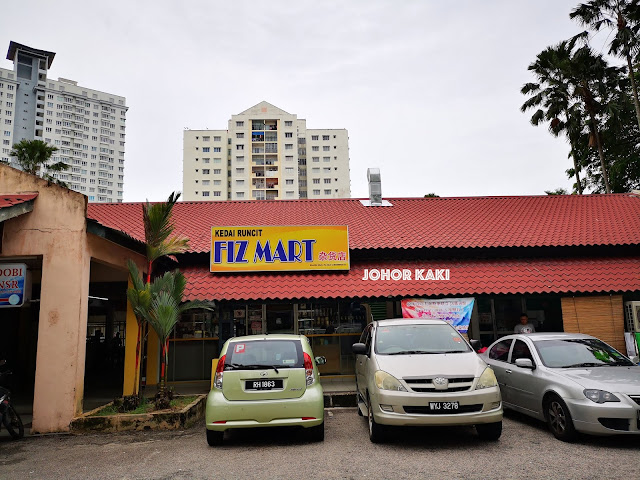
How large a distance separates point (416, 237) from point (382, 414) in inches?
314

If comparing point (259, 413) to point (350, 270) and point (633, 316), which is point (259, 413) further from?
point (633, 316)

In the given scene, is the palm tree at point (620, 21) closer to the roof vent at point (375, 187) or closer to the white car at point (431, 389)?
the roof vent at point (375, 187)

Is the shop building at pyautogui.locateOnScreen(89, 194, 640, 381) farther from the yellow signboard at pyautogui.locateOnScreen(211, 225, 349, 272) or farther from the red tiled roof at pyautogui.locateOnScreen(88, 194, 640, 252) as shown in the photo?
the yellow signboard at pyautogui.locateOnScreen(211, 225, 349, 272)

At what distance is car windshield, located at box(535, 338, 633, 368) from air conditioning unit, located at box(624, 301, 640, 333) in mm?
4633

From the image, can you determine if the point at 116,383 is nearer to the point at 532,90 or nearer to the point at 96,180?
the point at 532,90

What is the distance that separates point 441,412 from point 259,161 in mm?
85339

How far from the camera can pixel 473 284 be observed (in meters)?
11.9

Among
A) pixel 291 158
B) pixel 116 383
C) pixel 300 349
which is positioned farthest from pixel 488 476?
pixel 291 158

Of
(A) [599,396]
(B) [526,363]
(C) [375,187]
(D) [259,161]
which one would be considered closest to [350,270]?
(C) [375,187]

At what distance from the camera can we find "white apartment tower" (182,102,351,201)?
88.3 m

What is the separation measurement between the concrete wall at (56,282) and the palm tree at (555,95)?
94.4 feet

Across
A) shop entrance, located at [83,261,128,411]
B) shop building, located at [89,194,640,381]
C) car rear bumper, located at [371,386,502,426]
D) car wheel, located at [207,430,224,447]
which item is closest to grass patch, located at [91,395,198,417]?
shop entrance, located at [83,261,128,411]

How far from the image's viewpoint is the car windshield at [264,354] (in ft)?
21.6

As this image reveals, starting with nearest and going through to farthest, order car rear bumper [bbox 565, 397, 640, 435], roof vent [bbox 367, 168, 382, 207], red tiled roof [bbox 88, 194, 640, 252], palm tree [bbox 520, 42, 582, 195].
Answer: car rear bumper [bbox 565, 397, 640, 435] < red tiled roof [bbox 88, 194, 640, 252] < roof vent [bbox 367, 168, 382, 207] < palm tree [bbox 520, 42, 582, 195]
